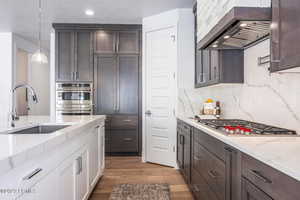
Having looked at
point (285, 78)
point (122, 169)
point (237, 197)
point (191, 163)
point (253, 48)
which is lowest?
point (122, 169)

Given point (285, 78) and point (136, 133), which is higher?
point (285, 78)

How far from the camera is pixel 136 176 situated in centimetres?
329

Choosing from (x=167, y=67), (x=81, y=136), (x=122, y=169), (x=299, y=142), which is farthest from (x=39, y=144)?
(x=167, y=67)

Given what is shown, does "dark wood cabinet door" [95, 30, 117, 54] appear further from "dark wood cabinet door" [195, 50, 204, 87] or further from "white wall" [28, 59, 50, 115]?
"white wall" [28, 59, 50, 115]

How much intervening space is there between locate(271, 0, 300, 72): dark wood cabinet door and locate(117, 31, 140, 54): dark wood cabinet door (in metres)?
3.33

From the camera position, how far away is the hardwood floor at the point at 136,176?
269 centimetres

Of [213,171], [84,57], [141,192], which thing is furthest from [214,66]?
[84,57]

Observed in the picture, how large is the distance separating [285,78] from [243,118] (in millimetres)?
870

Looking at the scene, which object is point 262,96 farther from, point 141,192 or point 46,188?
point 46,188

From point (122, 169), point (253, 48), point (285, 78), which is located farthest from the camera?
point (122, 169)

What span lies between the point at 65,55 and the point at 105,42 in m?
0.87

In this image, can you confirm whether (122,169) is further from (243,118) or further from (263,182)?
(263,182)

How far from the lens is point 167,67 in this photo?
12.6ft

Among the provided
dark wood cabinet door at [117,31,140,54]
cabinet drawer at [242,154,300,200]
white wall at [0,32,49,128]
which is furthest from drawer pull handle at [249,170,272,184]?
white wall at [0,32,49,128]
